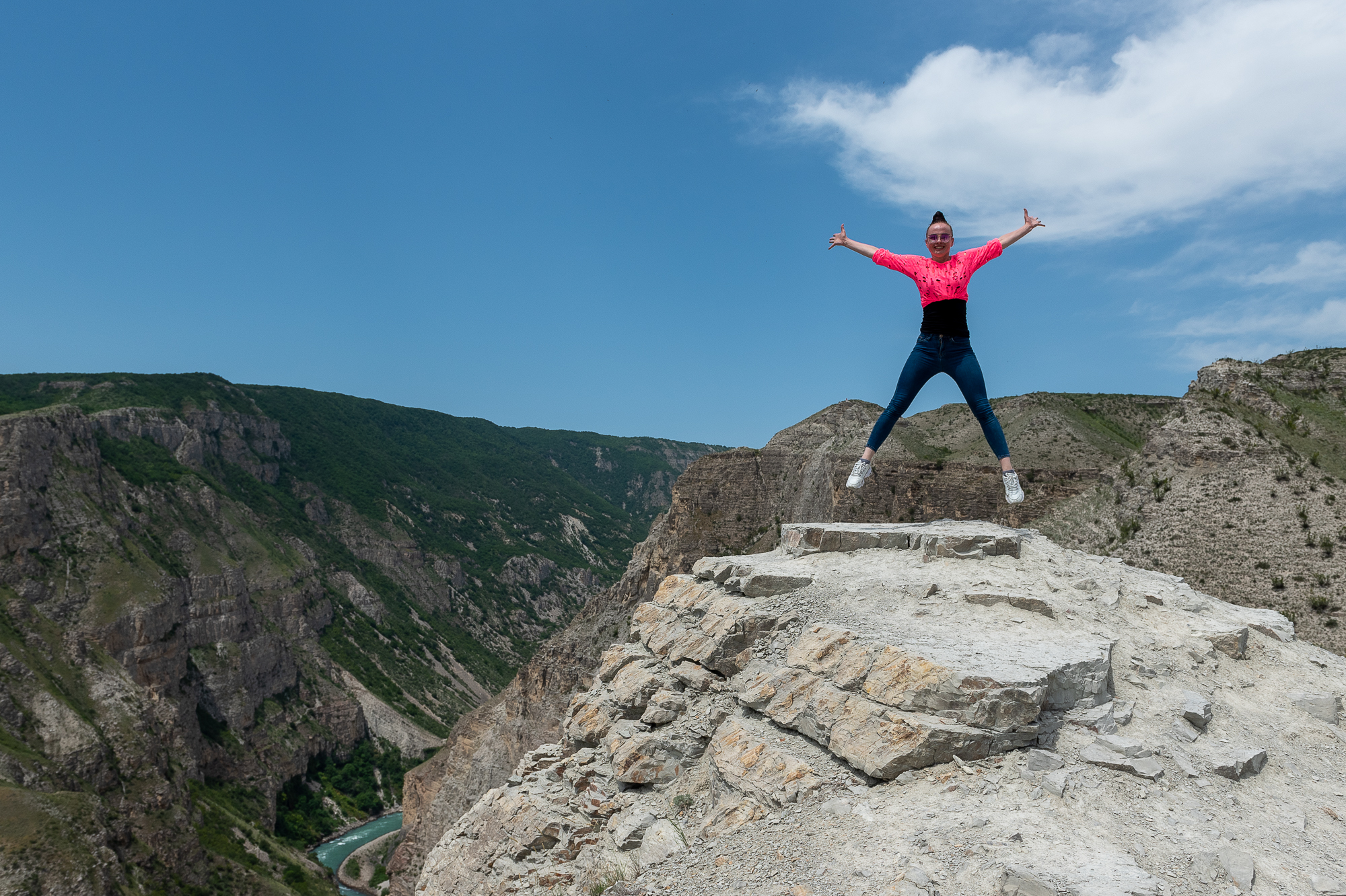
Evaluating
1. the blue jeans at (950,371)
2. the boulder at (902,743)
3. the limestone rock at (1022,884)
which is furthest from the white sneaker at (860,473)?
the limestone rock at (1022,884)

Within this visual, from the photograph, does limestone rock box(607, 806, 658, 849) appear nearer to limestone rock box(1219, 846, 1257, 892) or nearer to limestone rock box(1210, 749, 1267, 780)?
limestone rock box(1219, 846, 1257, 892)

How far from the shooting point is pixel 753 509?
47312mm

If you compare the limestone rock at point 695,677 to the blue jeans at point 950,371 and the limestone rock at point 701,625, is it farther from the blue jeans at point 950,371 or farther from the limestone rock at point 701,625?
the blue jeans at point 950,371

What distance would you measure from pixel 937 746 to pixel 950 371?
4.71m

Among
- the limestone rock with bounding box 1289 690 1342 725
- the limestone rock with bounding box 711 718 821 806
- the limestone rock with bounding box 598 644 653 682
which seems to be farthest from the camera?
the limestone rock with bounding box 598 644 653 682

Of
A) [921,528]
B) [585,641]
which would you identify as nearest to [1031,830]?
[921,528]

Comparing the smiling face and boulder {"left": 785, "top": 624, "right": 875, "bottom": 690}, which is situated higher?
the smiling face

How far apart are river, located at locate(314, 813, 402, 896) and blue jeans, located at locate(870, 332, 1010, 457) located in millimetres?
99328

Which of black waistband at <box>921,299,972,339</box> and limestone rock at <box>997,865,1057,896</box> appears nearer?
limestone rock at <box>997,865,1057,896</box>

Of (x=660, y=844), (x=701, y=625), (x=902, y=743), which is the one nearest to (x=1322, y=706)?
(x=902, y=743)

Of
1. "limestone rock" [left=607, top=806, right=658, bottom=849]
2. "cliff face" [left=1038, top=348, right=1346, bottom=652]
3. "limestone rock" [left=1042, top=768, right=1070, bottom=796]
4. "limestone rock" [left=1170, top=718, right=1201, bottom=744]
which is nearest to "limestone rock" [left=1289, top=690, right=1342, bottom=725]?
"limestone rock" [left=1170, top=718, right=1201, bottom=744]

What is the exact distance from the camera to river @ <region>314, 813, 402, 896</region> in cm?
9706

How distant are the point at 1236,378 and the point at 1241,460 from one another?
239 inches

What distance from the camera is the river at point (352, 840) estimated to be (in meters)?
97.1
